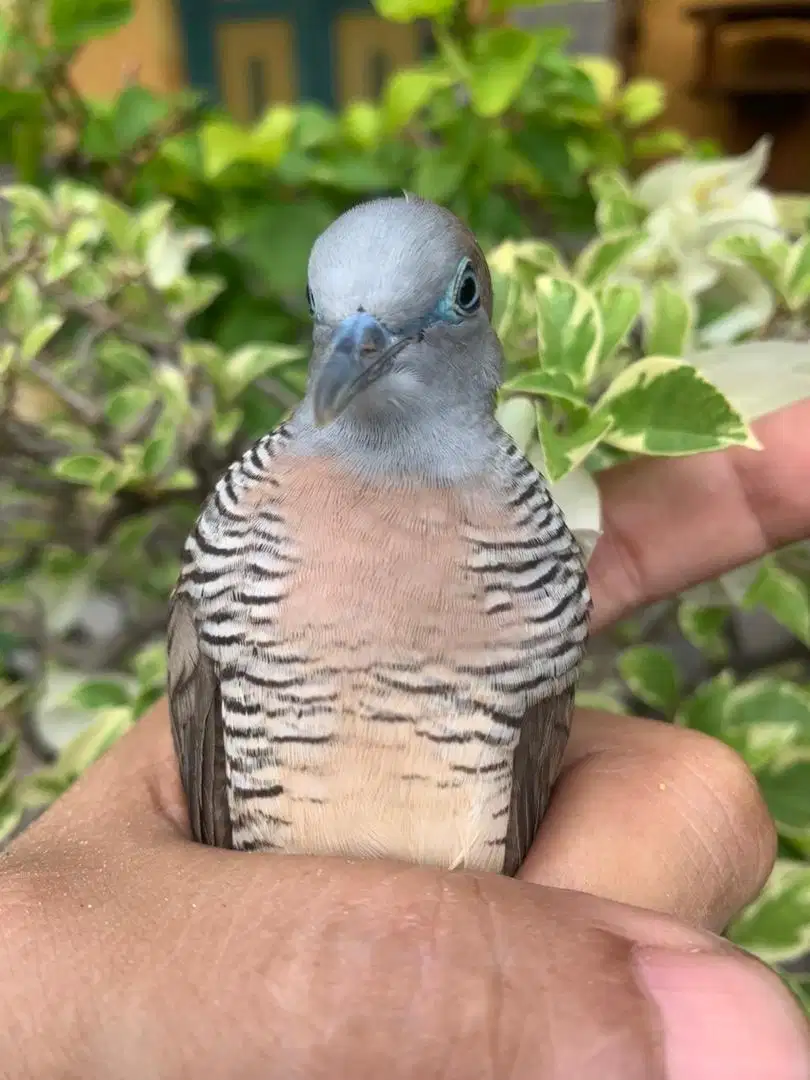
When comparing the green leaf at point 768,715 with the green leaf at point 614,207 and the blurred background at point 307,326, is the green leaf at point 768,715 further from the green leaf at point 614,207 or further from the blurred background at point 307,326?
the green leaf at point 614,207

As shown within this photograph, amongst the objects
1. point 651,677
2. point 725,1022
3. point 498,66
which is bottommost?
point 651,677

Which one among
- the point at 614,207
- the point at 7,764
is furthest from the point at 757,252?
the point at 7,764

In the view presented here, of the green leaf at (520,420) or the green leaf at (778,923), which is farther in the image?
the green leaf at (778,923)

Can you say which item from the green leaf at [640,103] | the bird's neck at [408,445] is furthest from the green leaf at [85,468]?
the green leaf at [640,103]

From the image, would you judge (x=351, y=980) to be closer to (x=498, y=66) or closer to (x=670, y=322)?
(x=670, y=322)

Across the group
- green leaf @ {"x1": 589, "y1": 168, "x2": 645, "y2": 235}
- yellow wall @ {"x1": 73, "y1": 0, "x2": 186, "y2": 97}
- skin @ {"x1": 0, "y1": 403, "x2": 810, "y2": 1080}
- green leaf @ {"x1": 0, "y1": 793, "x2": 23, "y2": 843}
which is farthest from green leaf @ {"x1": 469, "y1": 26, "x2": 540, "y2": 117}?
yellow wall @ {"x1": 73, "y1": 0, "x2": 186, "y2": 97}

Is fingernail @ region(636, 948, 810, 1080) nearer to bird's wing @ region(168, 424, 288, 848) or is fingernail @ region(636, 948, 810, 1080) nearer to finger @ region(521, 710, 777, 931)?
finger @ region(521, 710, 777, 931)
